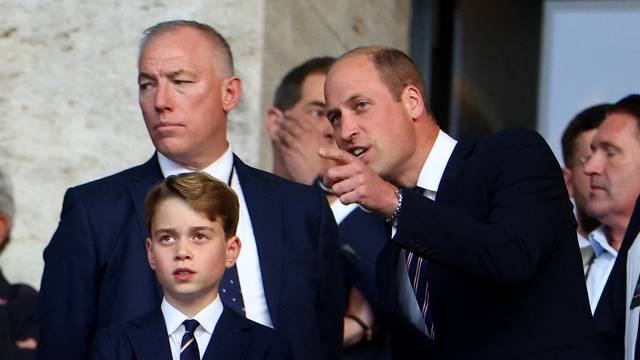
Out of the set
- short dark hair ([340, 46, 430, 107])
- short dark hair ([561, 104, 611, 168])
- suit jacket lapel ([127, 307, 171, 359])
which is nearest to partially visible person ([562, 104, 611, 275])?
short dark hair ([561, 104, 611, 168])

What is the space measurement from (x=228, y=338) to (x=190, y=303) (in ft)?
0.45

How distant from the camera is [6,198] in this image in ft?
18.4

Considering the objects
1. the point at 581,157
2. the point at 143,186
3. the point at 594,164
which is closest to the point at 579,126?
the point at 581,157

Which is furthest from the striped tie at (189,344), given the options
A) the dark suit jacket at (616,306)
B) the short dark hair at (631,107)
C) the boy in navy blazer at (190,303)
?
Answer: the short dark hair at (631,107)

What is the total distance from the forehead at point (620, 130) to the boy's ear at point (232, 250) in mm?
2104

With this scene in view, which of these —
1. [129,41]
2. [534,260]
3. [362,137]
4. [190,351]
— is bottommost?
[190,351]

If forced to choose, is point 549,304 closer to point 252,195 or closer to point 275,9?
point 252,195

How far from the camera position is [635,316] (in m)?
4.45

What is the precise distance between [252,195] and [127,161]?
1630 millimetres

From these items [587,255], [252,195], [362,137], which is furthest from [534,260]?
[587,255]

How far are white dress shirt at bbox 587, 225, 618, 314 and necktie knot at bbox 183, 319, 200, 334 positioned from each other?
7.47ft

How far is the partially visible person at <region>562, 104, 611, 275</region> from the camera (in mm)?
6305

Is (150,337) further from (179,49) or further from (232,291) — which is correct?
(179,49)

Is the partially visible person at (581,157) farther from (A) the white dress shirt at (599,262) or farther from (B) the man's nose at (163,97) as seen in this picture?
(B) the man's nose at (163,97)
